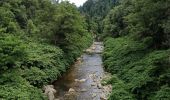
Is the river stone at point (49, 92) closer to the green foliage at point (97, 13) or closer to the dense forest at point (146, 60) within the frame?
the dense forest at point (146, 60)

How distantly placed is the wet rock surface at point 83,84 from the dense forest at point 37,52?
4.32ft

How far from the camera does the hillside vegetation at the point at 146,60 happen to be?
25.4 metres

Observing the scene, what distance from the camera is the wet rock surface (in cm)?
3050

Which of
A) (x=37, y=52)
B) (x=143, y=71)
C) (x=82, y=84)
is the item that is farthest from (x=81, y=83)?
(x=143, y=71)

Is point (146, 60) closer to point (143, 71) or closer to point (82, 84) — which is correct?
point (143, 71)

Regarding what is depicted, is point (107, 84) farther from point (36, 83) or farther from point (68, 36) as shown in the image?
point (68, 36)

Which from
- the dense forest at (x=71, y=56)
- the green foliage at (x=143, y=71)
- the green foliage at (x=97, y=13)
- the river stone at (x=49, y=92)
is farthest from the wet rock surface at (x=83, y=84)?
the green foliage at (x=97, y=13)

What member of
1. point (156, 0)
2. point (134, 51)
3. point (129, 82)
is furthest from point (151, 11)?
point (129, 82)

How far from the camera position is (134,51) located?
3938 cm

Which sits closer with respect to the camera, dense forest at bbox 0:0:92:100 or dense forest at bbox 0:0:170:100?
dense forest at bbox 0:0:170:100

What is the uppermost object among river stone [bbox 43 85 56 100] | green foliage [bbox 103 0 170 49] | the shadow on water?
green foliage [bbox 103 0 170 49]

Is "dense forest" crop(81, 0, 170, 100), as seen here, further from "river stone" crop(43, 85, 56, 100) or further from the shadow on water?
"river stone" crop(43, 85, 56, 100)

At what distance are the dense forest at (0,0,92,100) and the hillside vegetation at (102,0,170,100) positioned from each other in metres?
7.31

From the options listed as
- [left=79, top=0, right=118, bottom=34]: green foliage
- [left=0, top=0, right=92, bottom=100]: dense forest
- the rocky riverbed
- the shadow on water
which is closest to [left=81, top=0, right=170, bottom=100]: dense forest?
the rocky riverbed
